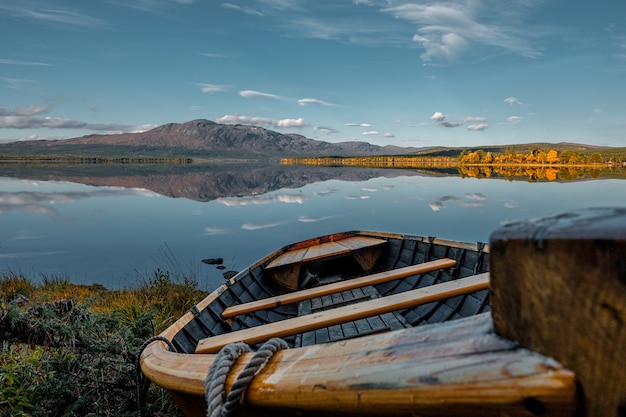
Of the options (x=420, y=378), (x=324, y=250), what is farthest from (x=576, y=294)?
(x=324, y=250)

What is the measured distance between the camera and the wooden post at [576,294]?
793 mm

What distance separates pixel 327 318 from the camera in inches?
126

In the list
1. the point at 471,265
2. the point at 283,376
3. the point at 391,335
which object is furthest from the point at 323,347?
the point at 471,265

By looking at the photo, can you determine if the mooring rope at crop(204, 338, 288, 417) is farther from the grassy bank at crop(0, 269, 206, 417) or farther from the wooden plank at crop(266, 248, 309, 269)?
the wooden plank at crop(266, 248, 309, 269)

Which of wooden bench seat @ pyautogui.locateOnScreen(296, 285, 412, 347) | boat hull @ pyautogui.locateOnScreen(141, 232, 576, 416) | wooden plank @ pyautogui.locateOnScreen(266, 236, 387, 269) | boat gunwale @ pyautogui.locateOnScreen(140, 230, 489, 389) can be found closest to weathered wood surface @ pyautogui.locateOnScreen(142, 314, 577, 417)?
boat hull @ pyautogui.locateOnScreen(141, 232, 576, 416)

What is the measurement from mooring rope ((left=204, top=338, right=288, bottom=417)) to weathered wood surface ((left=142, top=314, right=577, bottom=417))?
0.02 meters

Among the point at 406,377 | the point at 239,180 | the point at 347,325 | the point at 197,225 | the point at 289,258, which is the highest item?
the point at 406,377

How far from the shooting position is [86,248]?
20.2m

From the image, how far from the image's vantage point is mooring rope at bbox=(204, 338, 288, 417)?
1.42 metres

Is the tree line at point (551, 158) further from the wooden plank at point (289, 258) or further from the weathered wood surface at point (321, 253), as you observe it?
the wooden plank at point (289, 258)

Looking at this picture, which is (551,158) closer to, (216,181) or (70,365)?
(216,181)

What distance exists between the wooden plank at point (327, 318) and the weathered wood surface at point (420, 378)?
1515 millimetres

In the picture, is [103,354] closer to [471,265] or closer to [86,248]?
[471,265]

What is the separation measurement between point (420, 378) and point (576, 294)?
0.47 m
